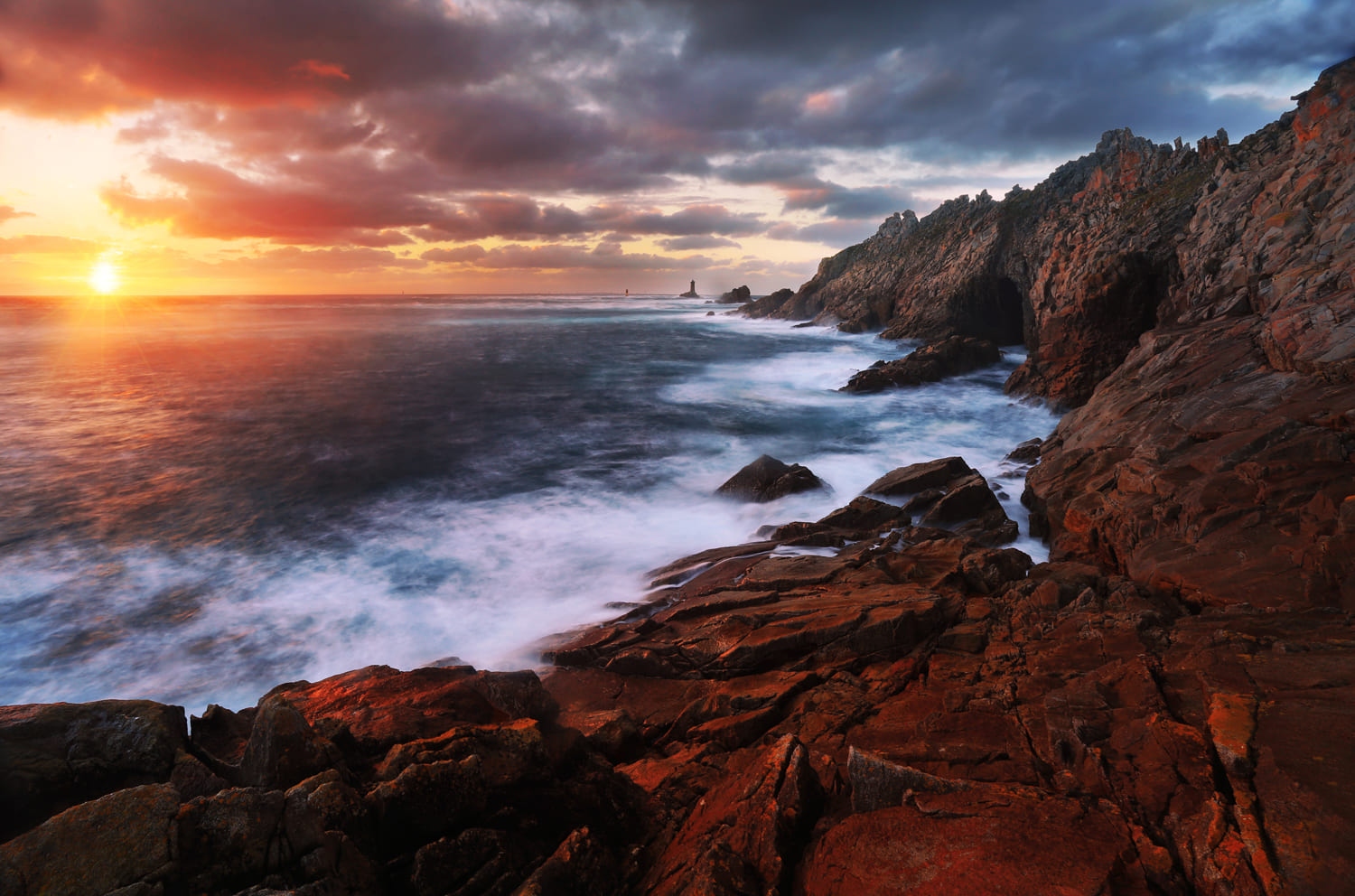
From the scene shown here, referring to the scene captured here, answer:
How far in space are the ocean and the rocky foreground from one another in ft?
13.2

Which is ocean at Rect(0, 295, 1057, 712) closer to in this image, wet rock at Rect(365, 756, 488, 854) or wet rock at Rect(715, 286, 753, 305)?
wet rock at Rect(365, 756, 488, 854)

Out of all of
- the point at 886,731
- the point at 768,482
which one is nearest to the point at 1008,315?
the point at 768,482

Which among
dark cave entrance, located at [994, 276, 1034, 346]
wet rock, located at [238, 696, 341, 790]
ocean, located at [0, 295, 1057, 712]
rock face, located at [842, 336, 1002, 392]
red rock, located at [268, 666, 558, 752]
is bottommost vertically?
ocean, located at [0, 295, 1057, 712]

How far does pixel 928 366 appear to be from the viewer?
1457 inches

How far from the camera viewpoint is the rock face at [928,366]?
36.8m

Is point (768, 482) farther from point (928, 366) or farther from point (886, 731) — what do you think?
point (928, 366)

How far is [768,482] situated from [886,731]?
13927 mm

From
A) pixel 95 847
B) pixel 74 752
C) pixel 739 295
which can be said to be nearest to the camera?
pixel 95 847

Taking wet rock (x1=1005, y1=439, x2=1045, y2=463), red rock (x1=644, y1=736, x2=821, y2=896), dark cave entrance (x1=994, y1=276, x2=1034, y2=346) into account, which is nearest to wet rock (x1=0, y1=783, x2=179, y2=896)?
red rock (x1=644, y1=736, x2=821, y2=896)

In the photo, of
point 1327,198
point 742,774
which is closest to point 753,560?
point 742,774

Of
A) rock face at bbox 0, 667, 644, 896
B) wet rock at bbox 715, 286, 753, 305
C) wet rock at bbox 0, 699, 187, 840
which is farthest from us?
wet rock at bbox 715, 286, 753, 305

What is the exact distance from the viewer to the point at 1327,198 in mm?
15836

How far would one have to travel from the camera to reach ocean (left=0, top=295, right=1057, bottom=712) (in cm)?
1343

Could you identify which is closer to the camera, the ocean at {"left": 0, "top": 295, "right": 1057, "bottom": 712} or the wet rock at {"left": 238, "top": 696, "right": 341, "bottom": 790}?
the wet rock at {"left": 238, "top": 696, "right": 341, "bottom": 790}
